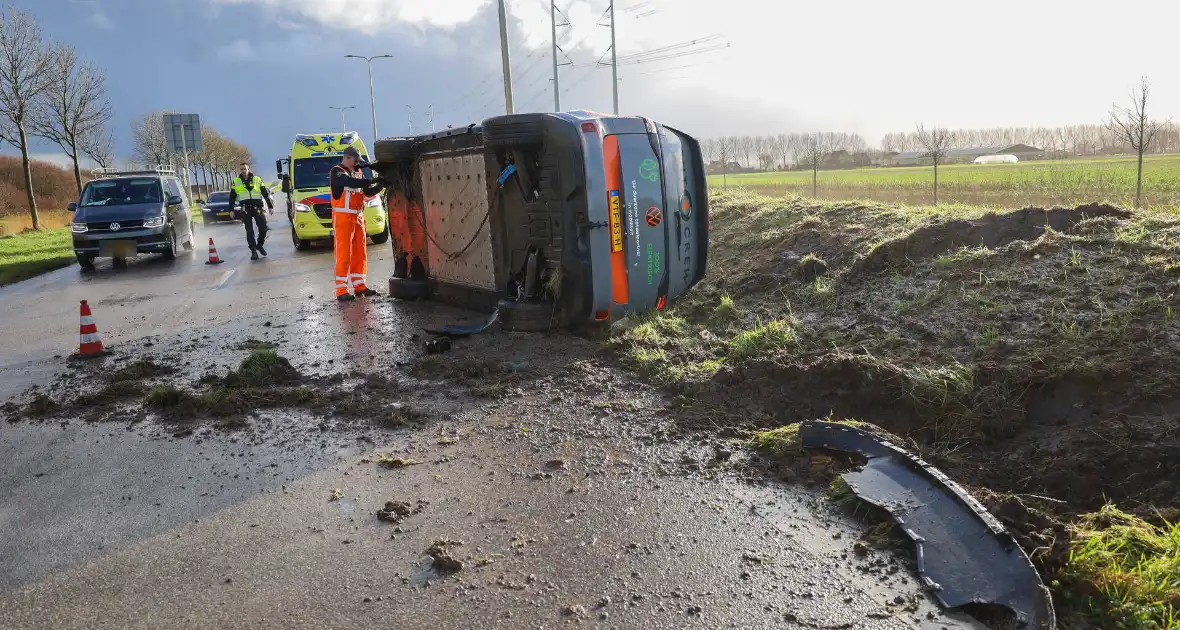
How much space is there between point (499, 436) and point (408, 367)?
6.78 feet

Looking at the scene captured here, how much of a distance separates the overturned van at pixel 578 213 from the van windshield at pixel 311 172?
9717mm

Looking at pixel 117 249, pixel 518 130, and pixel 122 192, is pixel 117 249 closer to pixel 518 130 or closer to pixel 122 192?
pixel 122 192

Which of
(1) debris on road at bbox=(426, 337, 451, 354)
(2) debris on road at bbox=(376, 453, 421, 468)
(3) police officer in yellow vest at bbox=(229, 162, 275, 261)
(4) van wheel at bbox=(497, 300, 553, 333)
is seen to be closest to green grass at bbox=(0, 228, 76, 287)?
(3) police officer in yellow vest at bbox=(229, 162, 275, 261)

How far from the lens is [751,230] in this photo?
38.4ft

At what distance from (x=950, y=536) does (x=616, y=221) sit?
4406 mm

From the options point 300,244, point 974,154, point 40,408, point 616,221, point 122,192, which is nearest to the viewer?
point 40,408

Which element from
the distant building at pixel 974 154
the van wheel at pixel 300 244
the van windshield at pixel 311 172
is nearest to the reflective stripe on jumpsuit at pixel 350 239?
the van windshield at pixel 311 172

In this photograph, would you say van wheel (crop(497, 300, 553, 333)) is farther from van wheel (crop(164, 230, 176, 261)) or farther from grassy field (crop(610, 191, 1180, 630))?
van wheel (crop(164, 230, 176, 261))

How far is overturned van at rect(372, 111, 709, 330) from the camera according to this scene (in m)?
7.01

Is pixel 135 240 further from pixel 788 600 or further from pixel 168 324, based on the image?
pixel 788 600

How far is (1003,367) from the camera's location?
183 inches

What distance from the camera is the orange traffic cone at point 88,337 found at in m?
7.64

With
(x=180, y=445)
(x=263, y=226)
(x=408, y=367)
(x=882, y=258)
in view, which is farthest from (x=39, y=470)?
(x=263, y=226)

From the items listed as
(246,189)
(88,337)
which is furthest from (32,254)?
(88,337)
